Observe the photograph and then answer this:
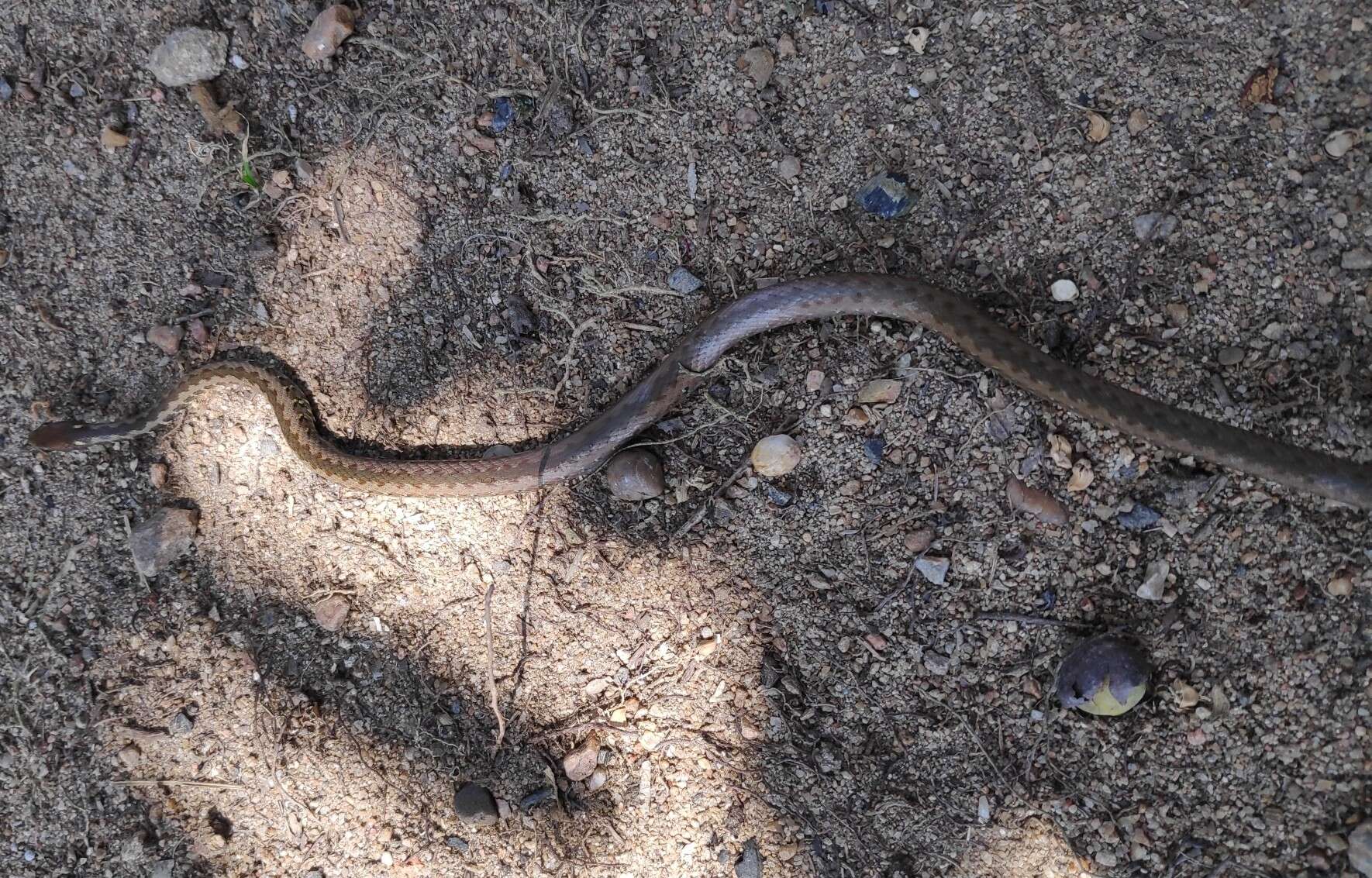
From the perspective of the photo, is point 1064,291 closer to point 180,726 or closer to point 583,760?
point 583,760

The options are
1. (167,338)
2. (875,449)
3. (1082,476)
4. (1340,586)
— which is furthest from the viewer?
(167,338)

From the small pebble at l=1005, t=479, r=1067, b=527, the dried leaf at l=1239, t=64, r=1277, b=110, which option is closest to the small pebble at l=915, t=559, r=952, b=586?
the small pebble at l=1005, t=479, r=1067, b=527

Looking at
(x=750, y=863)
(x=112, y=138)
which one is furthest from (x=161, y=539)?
(x=750, y=863)

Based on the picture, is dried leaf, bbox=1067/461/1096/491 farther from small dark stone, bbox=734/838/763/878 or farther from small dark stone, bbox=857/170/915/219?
small dark stone, bbox=734/838/763/878

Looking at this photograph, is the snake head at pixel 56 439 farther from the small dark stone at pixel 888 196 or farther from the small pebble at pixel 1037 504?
the small pebble at pixel 1037 504

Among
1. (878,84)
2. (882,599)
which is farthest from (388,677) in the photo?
(878,84)
